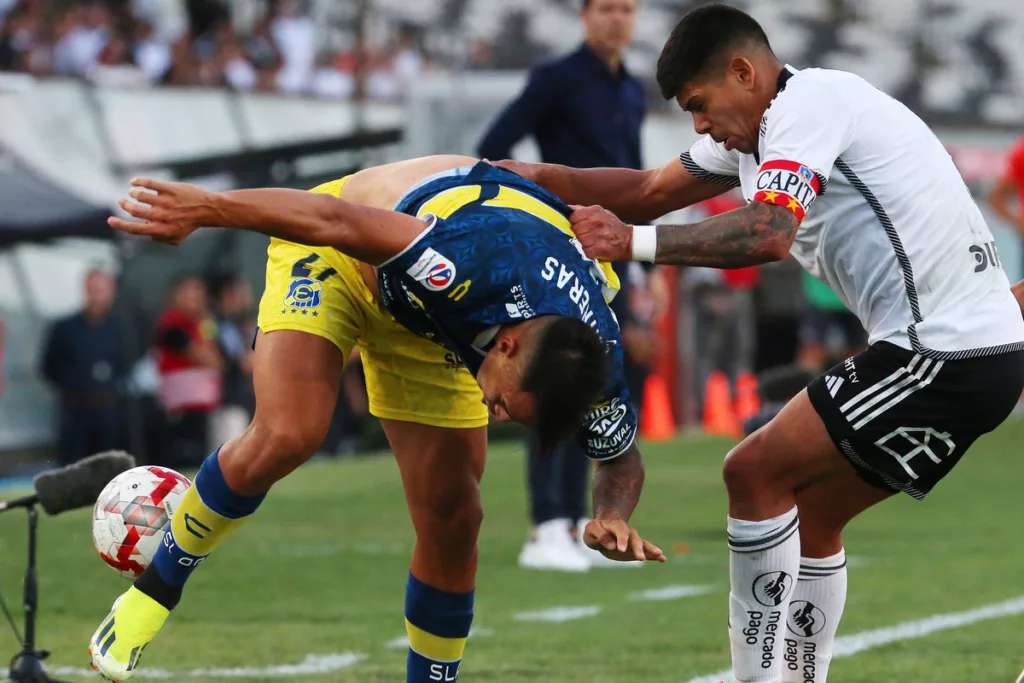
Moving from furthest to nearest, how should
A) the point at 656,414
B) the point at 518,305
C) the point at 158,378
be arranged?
1. the point at 656,414
2. the point at 158,378
3. the point at 518,305

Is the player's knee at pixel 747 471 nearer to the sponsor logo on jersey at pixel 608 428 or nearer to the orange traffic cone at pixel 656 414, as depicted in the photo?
the sponsor logo on jersey at pixel 608 428

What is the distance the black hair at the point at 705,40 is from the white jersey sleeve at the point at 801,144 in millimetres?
224

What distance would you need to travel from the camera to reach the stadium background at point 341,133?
11258mm

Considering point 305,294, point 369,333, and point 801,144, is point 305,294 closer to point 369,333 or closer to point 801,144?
point 369,333

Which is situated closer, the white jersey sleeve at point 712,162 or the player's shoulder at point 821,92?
the player's shoulder at point 821,92

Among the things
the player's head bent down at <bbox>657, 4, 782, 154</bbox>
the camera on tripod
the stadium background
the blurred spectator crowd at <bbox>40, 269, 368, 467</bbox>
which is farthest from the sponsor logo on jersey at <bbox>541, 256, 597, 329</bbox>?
the blurred spectator crowd at <bbox>40, 269, 368, 467</bbox>

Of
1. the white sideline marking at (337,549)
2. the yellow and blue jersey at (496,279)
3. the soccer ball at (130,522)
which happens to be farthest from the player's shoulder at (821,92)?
the white sideline marking at (337,549)

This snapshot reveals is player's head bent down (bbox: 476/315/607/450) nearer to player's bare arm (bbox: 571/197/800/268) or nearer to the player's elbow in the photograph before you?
player's bare arm (bbox: 571/197/800/268)

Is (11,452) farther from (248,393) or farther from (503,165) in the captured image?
(503,165)

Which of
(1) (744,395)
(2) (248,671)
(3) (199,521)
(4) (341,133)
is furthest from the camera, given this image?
(1) (744,395)

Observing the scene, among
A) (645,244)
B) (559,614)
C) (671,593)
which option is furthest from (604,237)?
(671,593)

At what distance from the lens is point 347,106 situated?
62.8 feet

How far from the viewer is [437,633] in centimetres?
500

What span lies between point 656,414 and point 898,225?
48.9 ft
